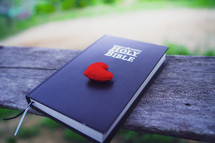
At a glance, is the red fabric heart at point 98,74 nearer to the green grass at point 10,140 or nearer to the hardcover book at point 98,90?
the hardcover book at point 98,90

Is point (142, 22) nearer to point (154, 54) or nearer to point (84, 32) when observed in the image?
point (84, 32)

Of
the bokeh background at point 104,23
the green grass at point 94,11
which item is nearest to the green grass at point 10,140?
the bokeh background at point 104,23

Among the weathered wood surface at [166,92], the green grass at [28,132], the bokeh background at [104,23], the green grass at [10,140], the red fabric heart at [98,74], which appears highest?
the red fabric heart at [98,74]

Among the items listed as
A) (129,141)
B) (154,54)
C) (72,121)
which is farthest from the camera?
(129,141)

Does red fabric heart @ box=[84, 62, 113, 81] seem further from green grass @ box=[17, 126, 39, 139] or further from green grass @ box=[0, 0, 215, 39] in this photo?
green grass @ box=[0, 0, 215, 39]

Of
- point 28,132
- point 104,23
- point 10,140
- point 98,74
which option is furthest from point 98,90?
point 104,23

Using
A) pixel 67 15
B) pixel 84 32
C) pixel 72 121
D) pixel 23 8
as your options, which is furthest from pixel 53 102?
pixel 23 8
